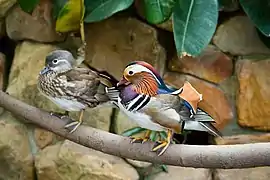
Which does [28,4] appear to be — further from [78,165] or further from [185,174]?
[185,174]

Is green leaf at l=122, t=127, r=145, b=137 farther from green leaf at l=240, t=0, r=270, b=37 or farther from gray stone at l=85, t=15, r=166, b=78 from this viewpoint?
green leaf at l=240, t=0, r=270, b=37

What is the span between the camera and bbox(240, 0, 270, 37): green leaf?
1268mm

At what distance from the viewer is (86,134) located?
1.16m

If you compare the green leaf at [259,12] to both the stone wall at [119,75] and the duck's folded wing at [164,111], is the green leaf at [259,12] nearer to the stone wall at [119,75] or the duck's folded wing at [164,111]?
the stone wall at [119,75]

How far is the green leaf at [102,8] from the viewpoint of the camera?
1.26 metres

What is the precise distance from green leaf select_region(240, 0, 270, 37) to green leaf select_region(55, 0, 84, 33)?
377 mm

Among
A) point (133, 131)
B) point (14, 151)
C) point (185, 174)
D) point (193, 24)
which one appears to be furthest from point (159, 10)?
point (14, 151)

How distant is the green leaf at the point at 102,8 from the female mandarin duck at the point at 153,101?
0.89 ft

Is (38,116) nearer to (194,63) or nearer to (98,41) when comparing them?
(98,41)

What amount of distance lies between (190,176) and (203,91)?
0.74 feet

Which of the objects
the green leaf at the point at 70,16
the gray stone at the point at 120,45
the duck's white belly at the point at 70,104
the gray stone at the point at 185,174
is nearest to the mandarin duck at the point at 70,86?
the duck's white belly at the point at 70,104

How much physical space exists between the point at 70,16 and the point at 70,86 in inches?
8.4

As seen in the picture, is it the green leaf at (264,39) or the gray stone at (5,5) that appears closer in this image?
the green leaf at (264,39)

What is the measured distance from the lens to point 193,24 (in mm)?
1172
